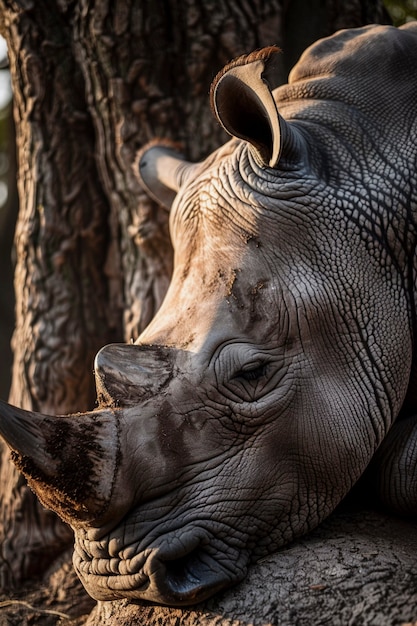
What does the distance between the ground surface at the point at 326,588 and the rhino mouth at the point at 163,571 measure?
0.28 ft

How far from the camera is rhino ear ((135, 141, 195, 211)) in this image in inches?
164

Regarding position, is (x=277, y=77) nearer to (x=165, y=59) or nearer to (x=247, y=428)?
(x=165, y=59)

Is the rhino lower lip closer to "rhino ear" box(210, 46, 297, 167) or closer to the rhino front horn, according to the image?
the rhino front horn

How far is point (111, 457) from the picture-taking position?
111 inches

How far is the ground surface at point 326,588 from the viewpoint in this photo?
8.96 feet

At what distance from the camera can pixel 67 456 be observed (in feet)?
8.96

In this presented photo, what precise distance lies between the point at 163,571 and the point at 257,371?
0.82m

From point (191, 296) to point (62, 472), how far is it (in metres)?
0.96

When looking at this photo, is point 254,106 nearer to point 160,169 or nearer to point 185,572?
point 160,169

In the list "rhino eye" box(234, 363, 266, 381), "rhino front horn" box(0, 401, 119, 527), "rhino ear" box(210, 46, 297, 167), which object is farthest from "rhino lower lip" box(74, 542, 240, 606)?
"rhino ear" box(210, 46, 297, 167)

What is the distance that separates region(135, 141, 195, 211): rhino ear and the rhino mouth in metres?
1.93

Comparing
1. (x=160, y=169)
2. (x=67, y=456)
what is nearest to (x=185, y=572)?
(x=67, y=456)

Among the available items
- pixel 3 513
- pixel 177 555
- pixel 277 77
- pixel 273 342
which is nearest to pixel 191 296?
pixel 273 342

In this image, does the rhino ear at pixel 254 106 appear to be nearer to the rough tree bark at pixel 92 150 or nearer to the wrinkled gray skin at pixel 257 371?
the wrinkled gray skin at pixel 257 371
